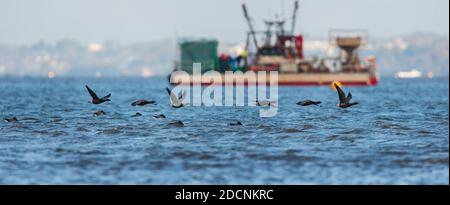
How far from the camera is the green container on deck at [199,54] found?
174875 millimetres

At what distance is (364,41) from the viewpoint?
172 metres

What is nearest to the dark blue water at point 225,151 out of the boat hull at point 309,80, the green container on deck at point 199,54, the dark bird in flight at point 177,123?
the dark bird in flight at point 177,123

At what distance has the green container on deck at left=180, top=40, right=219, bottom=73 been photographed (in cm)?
17488

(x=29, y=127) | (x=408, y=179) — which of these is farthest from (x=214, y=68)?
(x=408, y=179)

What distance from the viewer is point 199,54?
180m

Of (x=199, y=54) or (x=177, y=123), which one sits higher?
(x=177, y=123)

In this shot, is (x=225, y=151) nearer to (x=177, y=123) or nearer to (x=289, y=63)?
(x=177, y=123)

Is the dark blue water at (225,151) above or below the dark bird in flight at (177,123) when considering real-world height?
above

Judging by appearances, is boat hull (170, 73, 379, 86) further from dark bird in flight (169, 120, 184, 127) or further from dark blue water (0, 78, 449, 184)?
dark bird in flight (169, 120, 184, 127)

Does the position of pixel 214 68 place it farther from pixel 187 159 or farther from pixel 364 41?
pixel 187 159

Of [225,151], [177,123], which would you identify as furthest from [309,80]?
[225,151]

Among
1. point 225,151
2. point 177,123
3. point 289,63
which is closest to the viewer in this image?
point 225,151

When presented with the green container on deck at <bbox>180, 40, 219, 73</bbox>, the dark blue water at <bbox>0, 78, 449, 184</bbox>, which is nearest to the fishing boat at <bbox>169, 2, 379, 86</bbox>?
the green container on deck at <bbox>180, 40, 219, 73</bbox>

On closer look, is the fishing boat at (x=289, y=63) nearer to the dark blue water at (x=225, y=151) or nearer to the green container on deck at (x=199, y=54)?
the green container on deck at (x=199, y=54)
